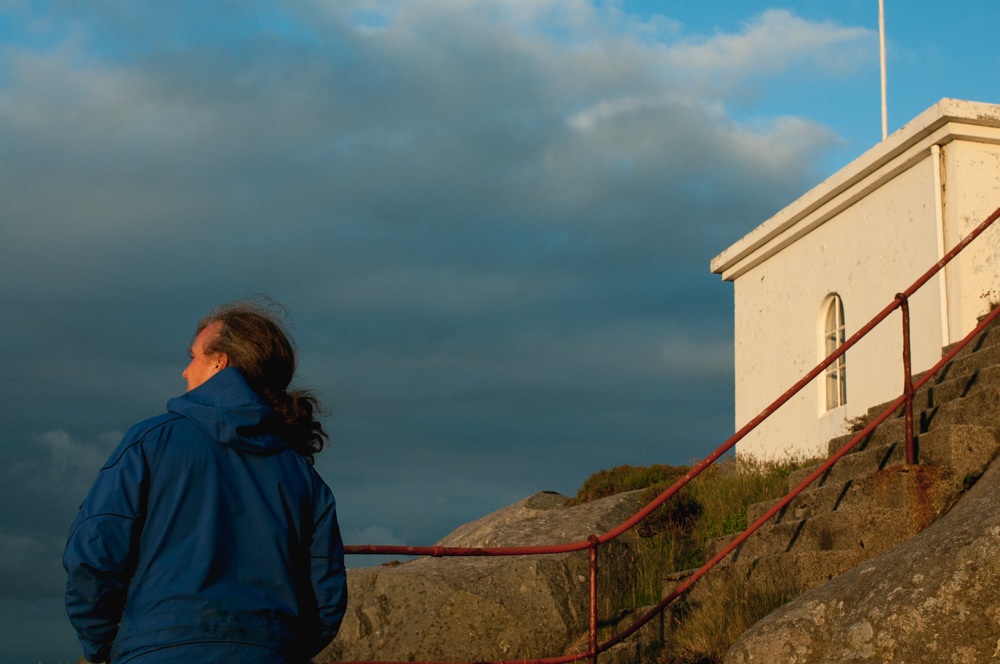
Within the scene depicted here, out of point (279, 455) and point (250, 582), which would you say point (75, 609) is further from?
point (279, 455)

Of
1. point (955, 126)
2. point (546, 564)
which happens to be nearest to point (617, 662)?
point (546, 564)

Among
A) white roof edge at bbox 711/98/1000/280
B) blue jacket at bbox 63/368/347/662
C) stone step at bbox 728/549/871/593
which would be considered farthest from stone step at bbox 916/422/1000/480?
blue jacket at bbox 63/368/347/662

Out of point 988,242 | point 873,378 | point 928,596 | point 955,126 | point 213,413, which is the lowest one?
point 928,596

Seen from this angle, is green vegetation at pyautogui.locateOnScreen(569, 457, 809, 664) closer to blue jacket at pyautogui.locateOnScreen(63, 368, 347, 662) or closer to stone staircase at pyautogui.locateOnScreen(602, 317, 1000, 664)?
stone staircase at pyautogui.locateOnScreen(602, 317, 1000, 664)

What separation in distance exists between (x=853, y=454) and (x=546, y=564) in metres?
2.58

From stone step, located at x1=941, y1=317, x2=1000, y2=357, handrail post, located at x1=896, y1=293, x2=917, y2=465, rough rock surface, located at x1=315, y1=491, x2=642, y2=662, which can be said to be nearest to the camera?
handrail post, located at x1=896, y1=293, x2=917, y2=465

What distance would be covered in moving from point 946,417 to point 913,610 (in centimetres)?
331

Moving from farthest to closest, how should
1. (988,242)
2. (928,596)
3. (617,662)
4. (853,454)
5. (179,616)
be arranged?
(988,242) < (853,454) < (617,662) < (928,596) < (179,616)

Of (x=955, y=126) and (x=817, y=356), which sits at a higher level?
(x=955, y=126)

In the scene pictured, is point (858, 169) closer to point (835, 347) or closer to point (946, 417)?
point (835, 347)

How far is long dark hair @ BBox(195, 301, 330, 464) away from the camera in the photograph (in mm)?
2734

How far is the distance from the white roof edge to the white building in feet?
0.05

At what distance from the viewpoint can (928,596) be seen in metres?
4.72

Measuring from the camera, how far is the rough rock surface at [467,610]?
25.9 feet
